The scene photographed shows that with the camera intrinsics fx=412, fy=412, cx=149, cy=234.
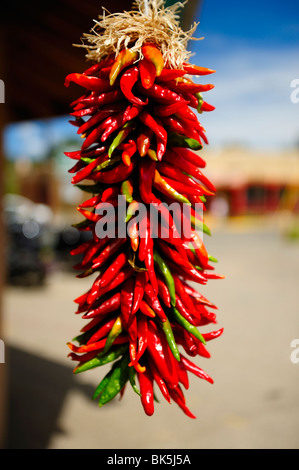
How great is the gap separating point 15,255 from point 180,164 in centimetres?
805

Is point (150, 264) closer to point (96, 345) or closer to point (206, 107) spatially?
point (96, 345)

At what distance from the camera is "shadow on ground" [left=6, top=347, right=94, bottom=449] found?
10.6 ft

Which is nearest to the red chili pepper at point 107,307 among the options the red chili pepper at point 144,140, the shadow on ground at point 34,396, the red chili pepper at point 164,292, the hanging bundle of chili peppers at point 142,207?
the hanging bundle of chili peppers at point 142,207

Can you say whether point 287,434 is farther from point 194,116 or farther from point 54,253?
point 54,253

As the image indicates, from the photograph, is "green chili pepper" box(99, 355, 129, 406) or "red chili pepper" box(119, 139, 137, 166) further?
"green chili pepper" box(99, 355, 129, 406)

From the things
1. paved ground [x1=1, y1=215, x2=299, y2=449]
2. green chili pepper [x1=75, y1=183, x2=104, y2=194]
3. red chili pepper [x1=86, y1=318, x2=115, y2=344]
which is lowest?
paved ground [x1=1, y1=215, x2=299, y2=449]

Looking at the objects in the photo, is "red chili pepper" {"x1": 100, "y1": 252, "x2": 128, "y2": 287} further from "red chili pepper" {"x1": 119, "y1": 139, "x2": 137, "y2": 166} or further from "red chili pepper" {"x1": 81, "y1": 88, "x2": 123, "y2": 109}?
"red chili pepper" {"x1": 81, "y1": 88, "x2": 123, "y2": 109}

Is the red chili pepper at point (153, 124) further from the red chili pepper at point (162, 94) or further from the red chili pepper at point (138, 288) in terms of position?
the red chili pepper at point (138, 288)

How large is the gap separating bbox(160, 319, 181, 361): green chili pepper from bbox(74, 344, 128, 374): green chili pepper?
0.40 feet

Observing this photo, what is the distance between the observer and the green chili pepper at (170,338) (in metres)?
0.93

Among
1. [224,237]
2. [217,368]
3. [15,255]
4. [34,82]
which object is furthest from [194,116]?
[224,237]

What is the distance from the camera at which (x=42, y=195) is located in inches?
1189

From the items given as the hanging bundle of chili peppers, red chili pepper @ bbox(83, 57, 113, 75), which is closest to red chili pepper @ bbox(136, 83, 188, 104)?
the hanging bundle of chili peppers

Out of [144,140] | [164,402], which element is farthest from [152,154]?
[164,402]
